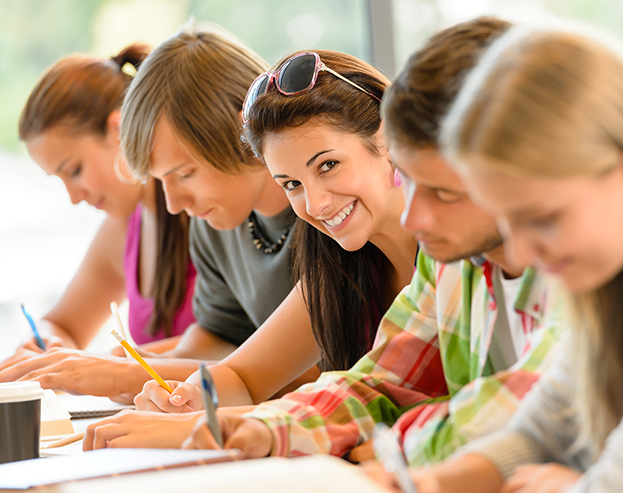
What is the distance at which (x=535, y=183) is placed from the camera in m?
0.57

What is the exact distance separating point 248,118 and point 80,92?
0.86 meters

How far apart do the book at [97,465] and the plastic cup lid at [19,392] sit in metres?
0.11

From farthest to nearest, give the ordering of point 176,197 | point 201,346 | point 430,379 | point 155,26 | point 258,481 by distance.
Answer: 1. point 155,26
2. point 201,346
3. point 176,197
4. point 430,379
5. point 258,481

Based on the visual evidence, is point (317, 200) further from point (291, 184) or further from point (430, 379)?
point (430, 379)

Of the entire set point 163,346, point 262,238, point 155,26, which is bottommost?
point 163,346

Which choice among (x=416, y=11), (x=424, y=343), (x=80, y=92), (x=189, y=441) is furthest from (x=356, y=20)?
(x=189, y=441)

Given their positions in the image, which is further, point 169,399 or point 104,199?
point 104,199

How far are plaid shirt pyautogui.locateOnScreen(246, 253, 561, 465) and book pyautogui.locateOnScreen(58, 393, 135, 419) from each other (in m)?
0.54

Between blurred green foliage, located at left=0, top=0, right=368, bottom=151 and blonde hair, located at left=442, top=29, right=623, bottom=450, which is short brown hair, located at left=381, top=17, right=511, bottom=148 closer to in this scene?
blonde hair, located at left=442, top=29, right=623, bottom=450

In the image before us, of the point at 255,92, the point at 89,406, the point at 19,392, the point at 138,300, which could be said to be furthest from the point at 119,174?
the point at 19,392

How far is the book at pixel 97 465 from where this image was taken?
0.73 meters

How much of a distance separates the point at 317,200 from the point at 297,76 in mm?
201

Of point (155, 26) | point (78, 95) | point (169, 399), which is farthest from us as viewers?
point (155, 26)

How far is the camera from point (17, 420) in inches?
37.4
